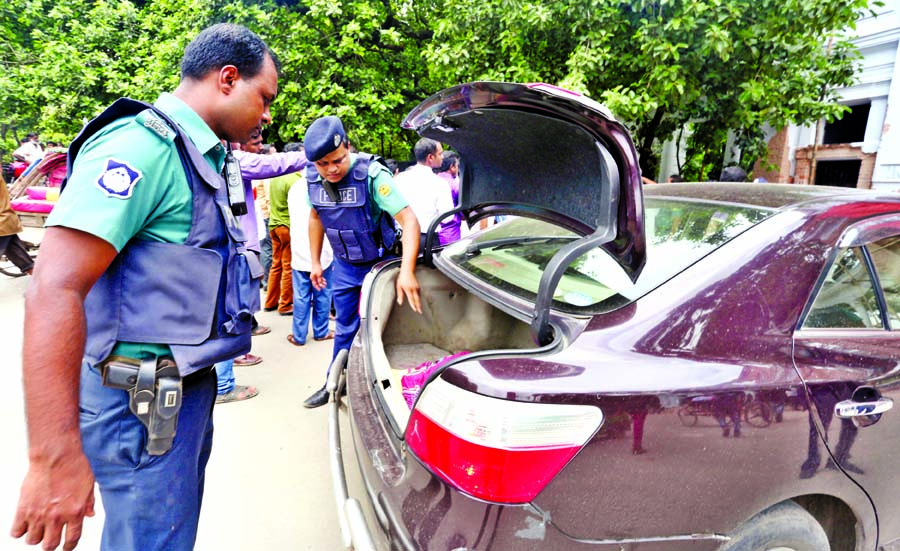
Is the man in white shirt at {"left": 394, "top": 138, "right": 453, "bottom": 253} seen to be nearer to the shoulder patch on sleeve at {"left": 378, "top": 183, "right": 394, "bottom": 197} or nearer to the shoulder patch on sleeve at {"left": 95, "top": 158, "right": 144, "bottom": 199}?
the shoulder patch on sleeve at {"left": 378, "top": 183, "right": 394, "bottom": 197}

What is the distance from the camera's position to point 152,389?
3.94ft

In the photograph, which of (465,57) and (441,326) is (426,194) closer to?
(441,326)

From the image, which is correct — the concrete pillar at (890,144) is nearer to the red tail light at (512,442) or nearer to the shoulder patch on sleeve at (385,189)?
the shoulder patch on sleeve at (385,189)

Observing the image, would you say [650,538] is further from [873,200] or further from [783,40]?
[783,40]

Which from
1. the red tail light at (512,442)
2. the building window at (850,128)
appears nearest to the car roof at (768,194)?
the red tail light at (512,442)

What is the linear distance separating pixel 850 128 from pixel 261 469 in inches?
494

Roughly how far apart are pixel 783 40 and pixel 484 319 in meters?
5.33

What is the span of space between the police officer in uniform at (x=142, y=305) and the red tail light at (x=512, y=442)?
0.69 meters

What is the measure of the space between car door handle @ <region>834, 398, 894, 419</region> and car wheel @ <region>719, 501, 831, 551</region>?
0.97ft

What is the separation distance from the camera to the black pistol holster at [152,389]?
3.90 feet

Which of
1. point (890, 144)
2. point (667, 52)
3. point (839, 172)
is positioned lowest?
point (839, 172)

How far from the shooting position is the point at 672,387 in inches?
48.9

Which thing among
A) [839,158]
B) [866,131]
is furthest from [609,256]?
[839,158]

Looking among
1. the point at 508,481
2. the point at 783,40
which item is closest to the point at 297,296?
the point at 508,481
